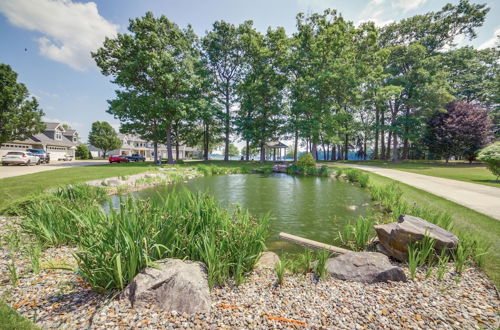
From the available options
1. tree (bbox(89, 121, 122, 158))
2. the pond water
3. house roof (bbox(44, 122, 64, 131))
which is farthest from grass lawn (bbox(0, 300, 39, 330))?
tree (bbox(89, 121, 122, 158))

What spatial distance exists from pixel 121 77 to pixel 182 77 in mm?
6298

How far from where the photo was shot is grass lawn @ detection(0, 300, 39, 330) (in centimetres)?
194

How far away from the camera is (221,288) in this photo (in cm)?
279

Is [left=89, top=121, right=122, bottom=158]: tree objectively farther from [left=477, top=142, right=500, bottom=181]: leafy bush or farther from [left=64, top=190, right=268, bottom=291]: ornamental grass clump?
[left=477, top=142, right=500, bottom=181]: leafy bush

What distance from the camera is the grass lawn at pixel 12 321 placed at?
1.94 meters

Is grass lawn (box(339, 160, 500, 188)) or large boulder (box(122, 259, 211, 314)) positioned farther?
grass lawn (box(339, 160, 500, 188))

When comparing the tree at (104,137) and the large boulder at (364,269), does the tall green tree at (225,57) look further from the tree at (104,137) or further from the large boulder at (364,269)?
the tree at (104,137)

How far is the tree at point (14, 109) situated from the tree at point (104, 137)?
24588 mm

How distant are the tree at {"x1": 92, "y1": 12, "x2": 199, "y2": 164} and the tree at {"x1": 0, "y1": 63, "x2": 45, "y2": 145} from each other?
393 inches

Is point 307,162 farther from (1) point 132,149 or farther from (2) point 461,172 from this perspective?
(1) point 132,149

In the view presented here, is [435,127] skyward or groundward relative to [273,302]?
skyward

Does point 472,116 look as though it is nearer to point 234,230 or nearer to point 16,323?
point 234,230

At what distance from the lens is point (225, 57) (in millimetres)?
29984

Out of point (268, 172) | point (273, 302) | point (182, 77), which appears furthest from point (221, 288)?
point (182, 77)
